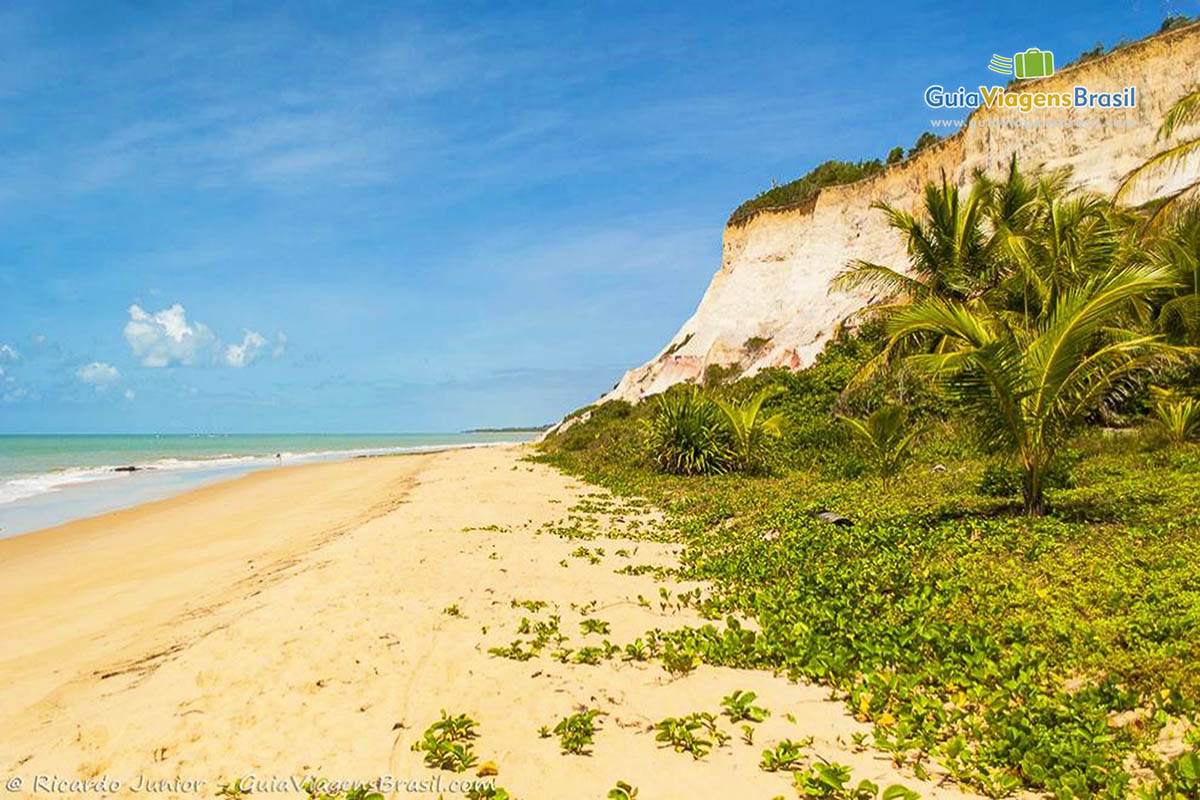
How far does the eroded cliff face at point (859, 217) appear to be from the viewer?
1024 inches

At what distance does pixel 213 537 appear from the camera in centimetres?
1145

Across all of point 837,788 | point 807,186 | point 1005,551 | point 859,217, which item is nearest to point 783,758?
point 837,788

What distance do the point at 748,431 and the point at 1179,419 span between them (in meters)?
7.27

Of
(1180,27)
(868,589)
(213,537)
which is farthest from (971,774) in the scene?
(1180,27)

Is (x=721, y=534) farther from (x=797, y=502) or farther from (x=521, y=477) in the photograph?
(x=521, y=477)

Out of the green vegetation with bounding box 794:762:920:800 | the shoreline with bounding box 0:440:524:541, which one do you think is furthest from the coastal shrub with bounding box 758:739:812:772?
the shoreline with bounding box 0:440:524:541

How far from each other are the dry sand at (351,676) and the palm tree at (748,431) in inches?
262

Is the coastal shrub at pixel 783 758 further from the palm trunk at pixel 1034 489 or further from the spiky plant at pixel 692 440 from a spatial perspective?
the spiky plant at pixel 692 440

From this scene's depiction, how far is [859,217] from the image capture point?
3588cm

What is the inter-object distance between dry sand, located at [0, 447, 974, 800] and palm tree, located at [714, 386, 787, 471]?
6.66 metres

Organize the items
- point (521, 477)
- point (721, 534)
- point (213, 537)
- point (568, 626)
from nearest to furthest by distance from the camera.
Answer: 1. point (568, 626)
2. point (721, 534)
3. point (213, 537)
4. point (521, 477)

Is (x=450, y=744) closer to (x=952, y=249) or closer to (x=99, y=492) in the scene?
(x=952, y=249)


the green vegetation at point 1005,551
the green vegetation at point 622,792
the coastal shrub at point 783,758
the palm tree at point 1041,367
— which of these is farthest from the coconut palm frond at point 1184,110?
the green vegetation at point 622,792

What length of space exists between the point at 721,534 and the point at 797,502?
7.01ft
